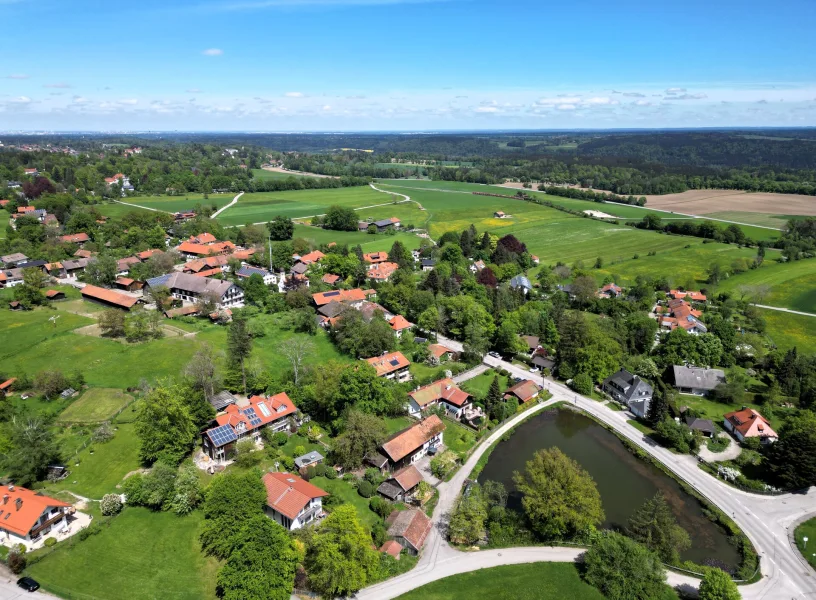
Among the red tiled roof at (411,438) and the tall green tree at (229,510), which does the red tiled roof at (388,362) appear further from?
the tall green tree at (229,510)

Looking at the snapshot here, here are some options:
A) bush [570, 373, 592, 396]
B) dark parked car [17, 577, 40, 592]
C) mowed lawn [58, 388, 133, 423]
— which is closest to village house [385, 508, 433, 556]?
dark parked car [17, 577, 40, 592]

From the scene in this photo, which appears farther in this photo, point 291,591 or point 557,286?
point 557,286

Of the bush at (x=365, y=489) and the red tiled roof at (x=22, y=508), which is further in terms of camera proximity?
the bush at (x=365, y=489)

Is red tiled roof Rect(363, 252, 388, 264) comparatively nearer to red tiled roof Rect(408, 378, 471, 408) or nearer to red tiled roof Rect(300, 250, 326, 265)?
red tiled roof Rect(300, 250, 326, 265)

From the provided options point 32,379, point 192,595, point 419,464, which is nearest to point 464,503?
point 419,464

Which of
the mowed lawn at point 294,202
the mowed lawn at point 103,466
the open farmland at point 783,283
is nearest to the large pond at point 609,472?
the mowed lawn at point 103,466

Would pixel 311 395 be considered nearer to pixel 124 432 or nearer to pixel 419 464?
pixel 419 464
